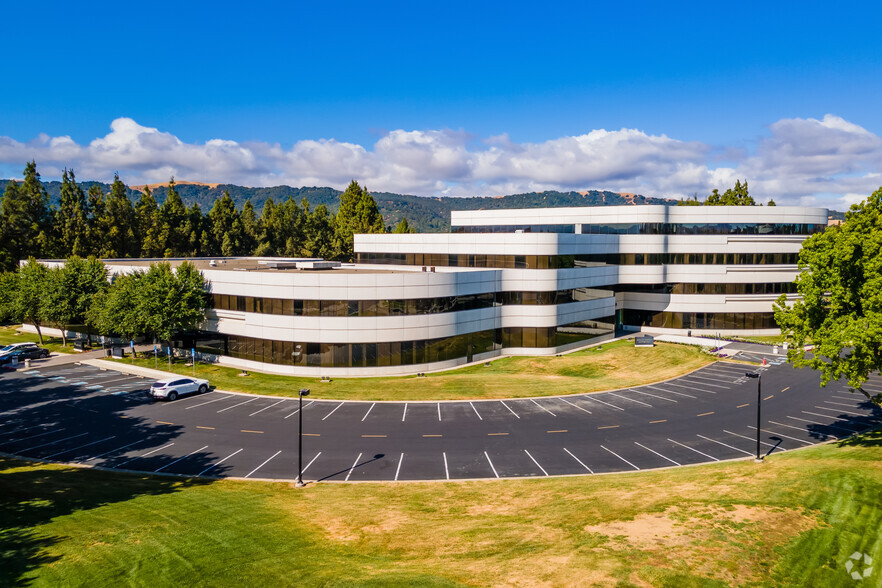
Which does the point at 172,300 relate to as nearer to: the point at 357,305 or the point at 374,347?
the point at 357,305

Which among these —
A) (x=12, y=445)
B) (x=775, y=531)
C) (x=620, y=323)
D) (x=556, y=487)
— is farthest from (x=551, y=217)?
(x=12, y=445)

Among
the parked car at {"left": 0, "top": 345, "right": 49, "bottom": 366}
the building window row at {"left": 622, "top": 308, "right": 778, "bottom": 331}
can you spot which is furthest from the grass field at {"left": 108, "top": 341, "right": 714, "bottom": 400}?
the building window row at {"left": 622, "top": 308, "right": 778, "bottom": 331}

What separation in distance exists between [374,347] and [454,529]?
103 feet

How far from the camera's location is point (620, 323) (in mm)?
81000

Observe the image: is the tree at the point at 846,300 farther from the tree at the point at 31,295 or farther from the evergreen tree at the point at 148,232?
the evergreen tree at the point at 148,232

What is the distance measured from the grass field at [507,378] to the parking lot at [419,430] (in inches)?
82.2

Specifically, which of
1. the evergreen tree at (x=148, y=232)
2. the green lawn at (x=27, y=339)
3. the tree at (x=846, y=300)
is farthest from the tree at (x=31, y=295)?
the tree at (x=846, y=300)

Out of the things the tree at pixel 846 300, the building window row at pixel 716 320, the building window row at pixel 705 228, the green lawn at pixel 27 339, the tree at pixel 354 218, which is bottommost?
the green lawn at pixel 27 339

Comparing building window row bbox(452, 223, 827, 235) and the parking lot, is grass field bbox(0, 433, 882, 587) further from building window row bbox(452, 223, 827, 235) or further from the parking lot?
building window row bbox(452, 223, 827, 235)

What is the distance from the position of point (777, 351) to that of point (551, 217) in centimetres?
3574

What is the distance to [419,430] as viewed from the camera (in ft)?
120

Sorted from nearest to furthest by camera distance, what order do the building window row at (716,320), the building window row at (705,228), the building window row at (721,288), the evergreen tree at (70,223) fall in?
1. the building window row at (705,228)
2. the building window row at (721,288)
3. the building window row at (716,320)
4. the evergreen tree at (70,223)

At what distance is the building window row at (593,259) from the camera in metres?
64.5

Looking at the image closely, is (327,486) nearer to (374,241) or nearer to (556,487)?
(556,487)
